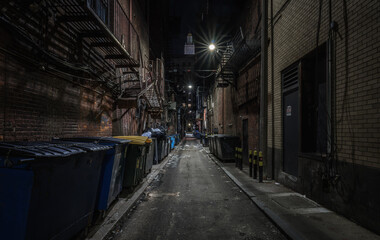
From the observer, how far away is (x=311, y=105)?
5988 mm

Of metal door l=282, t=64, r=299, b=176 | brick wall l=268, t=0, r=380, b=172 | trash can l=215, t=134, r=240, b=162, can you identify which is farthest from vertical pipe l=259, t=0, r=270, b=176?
trash can l=215, t=134, r=240, b=162

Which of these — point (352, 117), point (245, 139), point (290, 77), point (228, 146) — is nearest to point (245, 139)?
point (245, 139)

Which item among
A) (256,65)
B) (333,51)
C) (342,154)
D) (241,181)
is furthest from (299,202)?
(256,65)

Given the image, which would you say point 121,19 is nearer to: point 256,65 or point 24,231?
point 256,65

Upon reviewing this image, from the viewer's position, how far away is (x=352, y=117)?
13.7 ft

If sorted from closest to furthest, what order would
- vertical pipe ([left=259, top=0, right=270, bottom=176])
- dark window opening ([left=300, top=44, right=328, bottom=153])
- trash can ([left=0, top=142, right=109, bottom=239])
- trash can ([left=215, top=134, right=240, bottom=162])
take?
trash can ([left=0, top=142, right=109, bottom=239]) < dark window opening ([left=300, top=44, right=328, bottom=153]) < vertical pipe ([left=259, top=0, right=270, bottom=176]) < trash can ([left=215, top=134, right=240, bottom=162])

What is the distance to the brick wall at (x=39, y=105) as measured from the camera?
3.94 meters

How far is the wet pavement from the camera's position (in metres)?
3.69

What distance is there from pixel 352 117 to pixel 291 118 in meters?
2.54

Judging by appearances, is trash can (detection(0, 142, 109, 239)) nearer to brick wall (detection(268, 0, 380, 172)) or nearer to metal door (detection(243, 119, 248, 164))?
brick wall (detection(268, 0, 380, 172))

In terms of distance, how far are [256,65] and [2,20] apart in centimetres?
919

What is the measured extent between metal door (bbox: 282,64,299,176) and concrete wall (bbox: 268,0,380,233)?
609 millimetres

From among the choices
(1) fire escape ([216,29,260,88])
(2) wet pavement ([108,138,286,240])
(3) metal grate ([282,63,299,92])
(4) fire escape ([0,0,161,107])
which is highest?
(1) fire escape ([216,29,260,88])

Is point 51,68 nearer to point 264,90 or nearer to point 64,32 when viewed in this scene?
point 64,32
